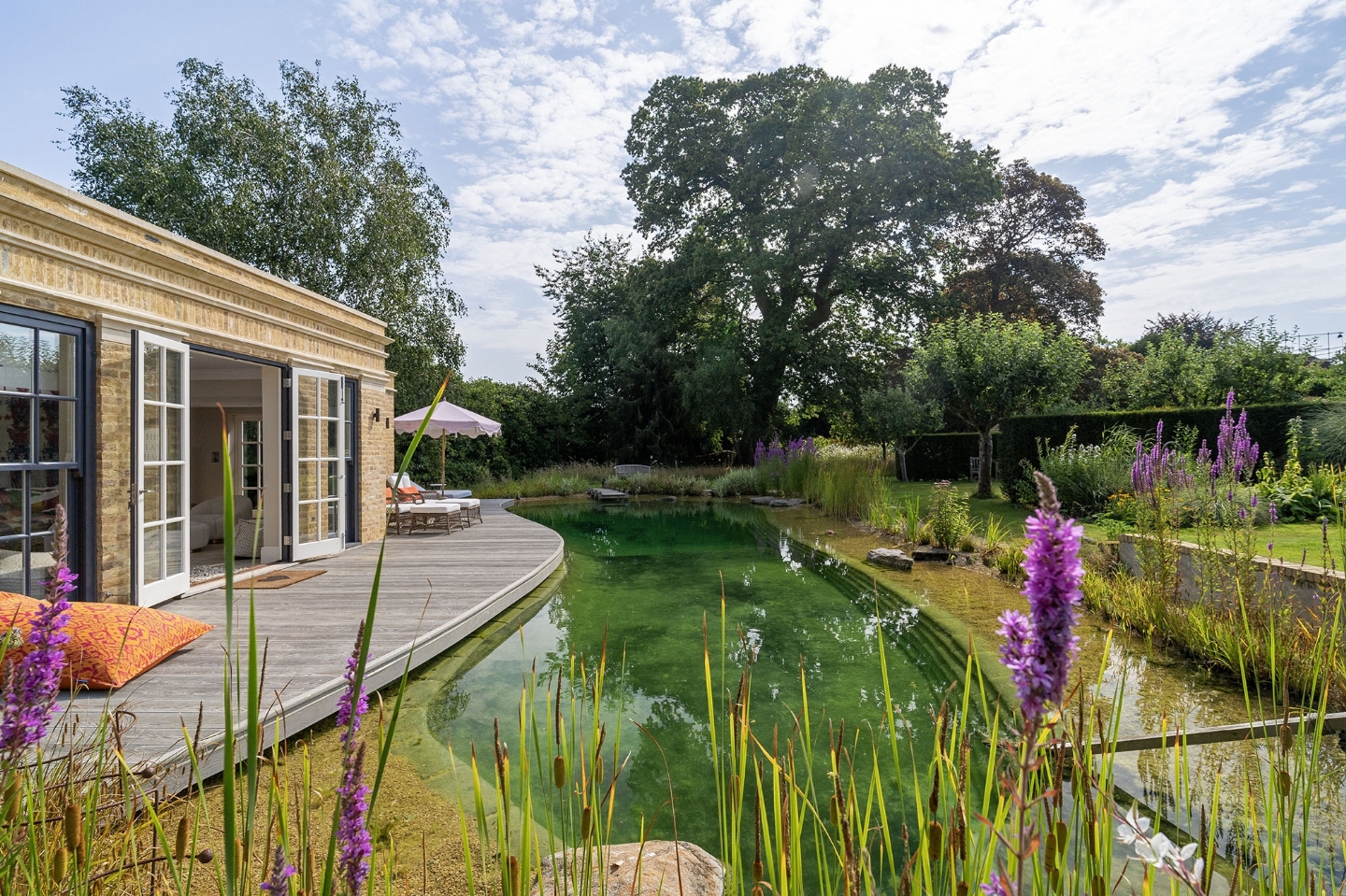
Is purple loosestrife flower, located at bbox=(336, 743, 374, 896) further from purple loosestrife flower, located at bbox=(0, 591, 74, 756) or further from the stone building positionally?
the stone building

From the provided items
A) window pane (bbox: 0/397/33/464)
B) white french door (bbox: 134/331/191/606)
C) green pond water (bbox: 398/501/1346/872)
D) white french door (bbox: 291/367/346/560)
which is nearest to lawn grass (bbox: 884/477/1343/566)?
Result: green pond water (bbox: 398/501/1346/872)

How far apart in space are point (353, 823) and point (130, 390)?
5.54 metres

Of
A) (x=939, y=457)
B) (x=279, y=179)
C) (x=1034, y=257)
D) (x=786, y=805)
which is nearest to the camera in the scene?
(x=786, y=805)

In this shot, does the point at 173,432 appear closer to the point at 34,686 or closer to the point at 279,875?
the point at 34,686

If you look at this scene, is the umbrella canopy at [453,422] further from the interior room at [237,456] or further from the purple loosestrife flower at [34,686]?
the purple loosestrife flower at [34,686]

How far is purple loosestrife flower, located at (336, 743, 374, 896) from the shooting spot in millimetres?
728

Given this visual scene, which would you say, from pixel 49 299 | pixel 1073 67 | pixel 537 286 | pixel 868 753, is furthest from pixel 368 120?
pixel 868 753

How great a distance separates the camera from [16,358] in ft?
14.1

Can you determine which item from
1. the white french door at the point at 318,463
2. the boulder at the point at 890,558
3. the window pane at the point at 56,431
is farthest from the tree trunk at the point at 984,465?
the window pane at the point at 56,431

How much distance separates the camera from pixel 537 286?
2367cm

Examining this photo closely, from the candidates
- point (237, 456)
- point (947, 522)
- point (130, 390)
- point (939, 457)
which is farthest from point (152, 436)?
point (939, 457)

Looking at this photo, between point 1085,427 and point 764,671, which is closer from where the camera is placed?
point 764,671

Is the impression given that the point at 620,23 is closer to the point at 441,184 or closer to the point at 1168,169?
the point at 1168,169

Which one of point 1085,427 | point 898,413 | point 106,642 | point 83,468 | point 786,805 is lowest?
point 106,642
